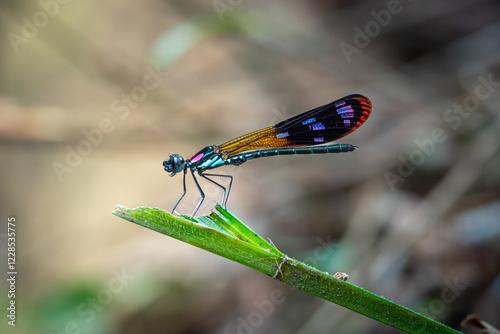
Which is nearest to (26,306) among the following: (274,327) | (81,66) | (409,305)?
(274,327)

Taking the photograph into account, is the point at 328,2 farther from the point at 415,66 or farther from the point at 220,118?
the point at 220,118

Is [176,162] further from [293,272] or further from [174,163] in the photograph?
[293,272]

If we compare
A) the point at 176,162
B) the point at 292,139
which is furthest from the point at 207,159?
the point at 292,139

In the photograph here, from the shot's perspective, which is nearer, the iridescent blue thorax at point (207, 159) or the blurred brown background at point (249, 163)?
the iridescent blue thorax at point (207, 159)

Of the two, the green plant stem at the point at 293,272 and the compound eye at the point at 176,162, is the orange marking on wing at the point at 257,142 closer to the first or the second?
the compound eye at the point at 176,162

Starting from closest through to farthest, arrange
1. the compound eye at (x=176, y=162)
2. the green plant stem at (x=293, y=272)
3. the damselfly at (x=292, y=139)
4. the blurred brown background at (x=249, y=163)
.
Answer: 1. the green plant stem at (x=293, y=272)
2. the compound eye at (x=176, y=162)
3. the damselfly at (x=292, y=139)
4. the blurred brown background at (x=249, y=163)

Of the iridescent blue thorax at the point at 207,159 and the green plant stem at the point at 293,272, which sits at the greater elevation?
the iridescent blue thorax at the point at 207,159

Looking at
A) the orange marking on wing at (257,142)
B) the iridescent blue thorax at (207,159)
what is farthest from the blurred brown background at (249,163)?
the orange marking on wing at (257,142)
